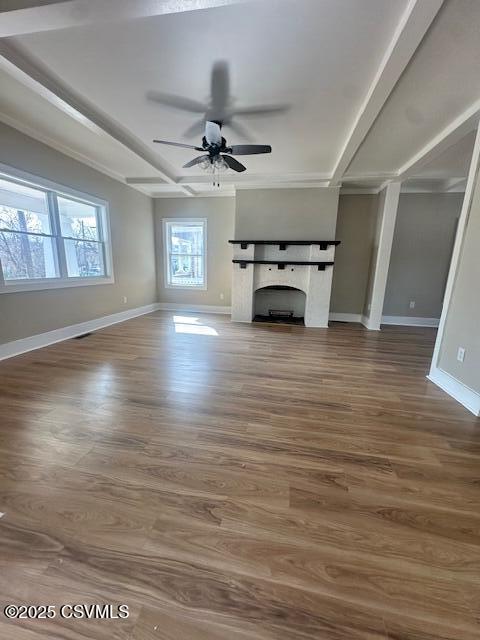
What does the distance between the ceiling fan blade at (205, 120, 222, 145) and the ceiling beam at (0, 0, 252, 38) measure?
106cm

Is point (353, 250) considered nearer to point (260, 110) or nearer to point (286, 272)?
point (286, 272)

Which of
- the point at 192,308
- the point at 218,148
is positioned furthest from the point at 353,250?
the point at 192,308

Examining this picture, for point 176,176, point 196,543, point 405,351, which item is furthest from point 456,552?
point 176,176

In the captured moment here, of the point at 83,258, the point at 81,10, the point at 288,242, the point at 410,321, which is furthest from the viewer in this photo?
the point at 410,321

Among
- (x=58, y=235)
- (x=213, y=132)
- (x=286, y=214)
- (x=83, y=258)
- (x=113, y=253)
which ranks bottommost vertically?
(x=83, y=258)

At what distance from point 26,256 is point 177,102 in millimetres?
2603

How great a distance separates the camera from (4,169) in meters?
2.89

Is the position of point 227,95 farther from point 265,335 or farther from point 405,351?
point 405,351

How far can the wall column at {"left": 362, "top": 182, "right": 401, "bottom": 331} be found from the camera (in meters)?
4.52

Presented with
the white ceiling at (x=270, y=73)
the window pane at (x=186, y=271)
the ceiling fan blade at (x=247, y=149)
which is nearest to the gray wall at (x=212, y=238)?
the window pane at (x=186, y=271)

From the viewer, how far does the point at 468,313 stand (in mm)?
2324

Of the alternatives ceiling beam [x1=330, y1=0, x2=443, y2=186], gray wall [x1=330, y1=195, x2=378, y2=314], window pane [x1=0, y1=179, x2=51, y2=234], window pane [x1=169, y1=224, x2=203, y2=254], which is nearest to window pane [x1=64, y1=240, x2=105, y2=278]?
window pane [x1=0, y1=179, x2=51, y2=234]

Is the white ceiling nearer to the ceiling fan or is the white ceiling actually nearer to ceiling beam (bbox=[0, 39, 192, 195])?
ceiling beam (bbox=[0, 39, 192, 195])

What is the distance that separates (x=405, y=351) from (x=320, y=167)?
3.16 m
